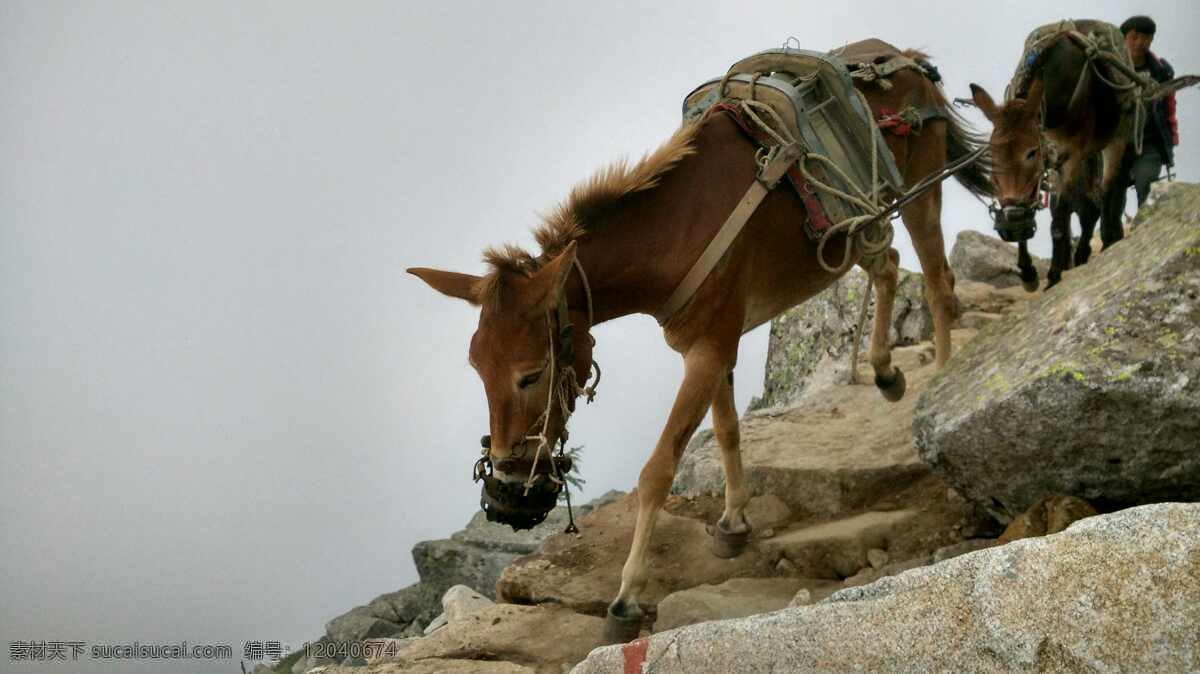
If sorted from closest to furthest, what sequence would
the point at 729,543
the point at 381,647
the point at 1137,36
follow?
the point at 729,543
the point at 381,647
the point at 1137,36

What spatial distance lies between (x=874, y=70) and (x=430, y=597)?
7.97 m

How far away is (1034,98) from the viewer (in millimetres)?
7395

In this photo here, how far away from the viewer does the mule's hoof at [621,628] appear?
4746mm

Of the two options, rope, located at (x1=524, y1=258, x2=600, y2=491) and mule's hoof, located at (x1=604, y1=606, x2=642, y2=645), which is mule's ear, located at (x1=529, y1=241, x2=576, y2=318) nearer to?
rope, located at (x1=524, y1=258, x2=600, y2=491)

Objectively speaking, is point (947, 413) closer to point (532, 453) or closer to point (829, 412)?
point (532, 453)

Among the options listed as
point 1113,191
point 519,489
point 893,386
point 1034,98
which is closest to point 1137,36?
point 1113,191

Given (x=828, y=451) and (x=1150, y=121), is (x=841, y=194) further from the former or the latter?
(x=1150, y=121)

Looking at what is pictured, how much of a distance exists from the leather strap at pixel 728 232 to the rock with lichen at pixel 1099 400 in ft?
4.67

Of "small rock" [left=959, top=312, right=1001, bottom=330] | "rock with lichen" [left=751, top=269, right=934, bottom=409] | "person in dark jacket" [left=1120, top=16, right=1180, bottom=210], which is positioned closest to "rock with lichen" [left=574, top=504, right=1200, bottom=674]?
"rock with lichen" [left=751, top=269, right=934, bottom=409]

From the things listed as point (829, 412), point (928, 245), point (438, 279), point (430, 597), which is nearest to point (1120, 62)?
point (928, 245)

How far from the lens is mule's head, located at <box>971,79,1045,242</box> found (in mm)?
7000

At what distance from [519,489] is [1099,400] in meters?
2.59

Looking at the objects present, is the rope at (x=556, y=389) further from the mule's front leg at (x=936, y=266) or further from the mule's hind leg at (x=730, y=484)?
the mule's front leg at (x=936, y=266)

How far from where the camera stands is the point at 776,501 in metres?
6.45
